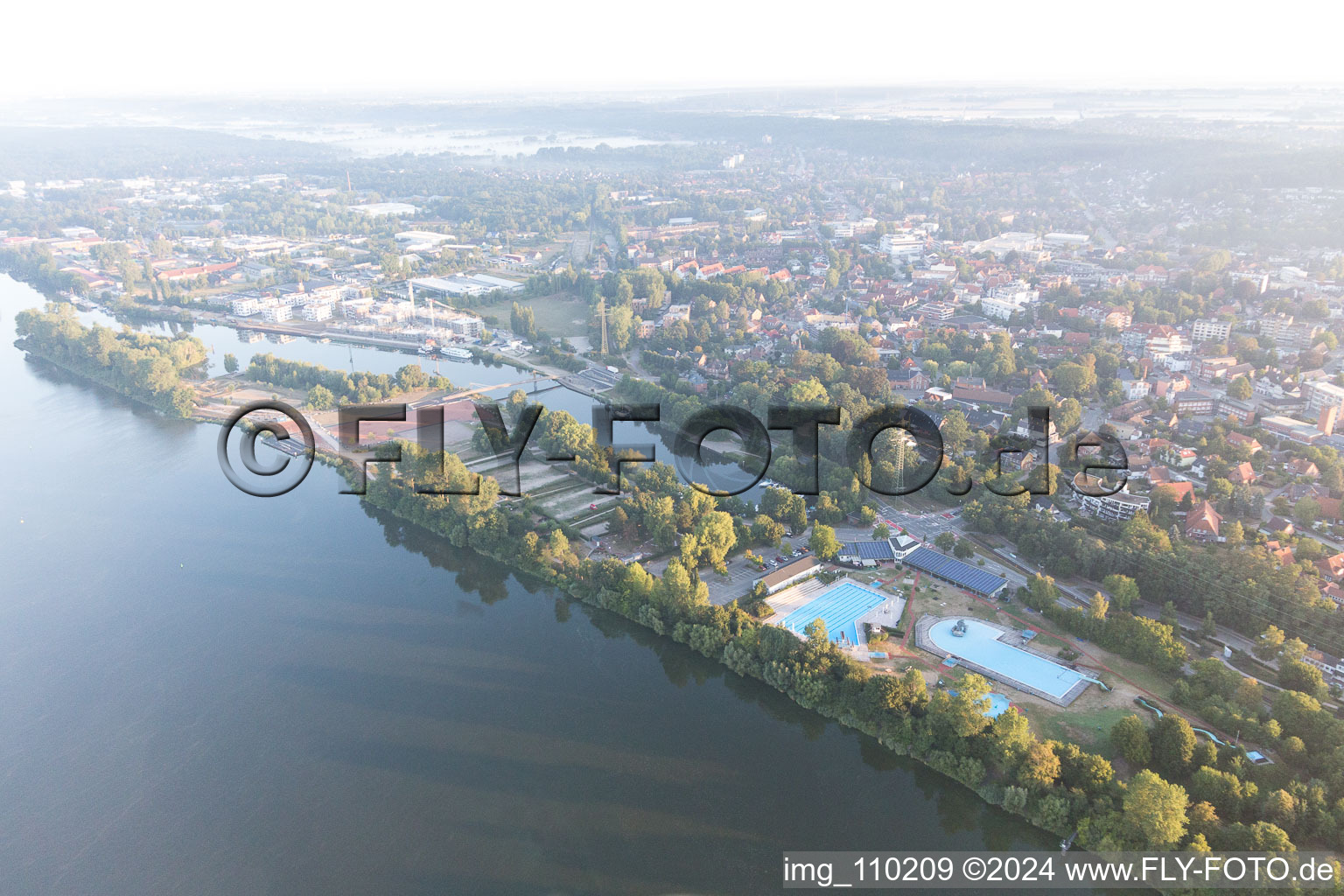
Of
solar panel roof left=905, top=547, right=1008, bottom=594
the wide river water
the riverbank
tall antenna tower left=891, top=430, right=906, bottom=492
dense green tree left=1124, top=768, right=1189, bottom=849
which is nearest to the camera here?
dense green tree left=1124, top=768, right=1189, bottom=849

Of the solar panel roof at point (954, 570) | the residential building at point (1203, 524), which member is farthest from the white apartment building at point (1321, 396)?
the solar panel roof at point (954, 570)

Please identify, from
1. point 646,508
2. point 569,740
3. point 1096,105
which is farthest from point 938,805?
point 1096,105

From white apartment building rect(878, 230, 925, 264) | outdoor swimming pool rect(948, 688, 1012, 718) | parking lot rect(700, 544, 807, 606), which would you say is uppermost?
white apartment building rect(878, 230, 925, 264)

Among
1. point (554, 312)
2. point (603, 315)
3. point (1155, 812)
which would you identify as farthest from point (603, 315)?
point (1155, 812)

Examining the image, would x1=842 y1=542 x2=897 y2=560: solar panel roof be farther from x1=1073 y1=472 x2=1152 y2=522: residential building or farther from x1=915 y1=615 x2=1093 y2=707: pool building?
x1=1073 y1=472 x2=1152 y2=522: residential building

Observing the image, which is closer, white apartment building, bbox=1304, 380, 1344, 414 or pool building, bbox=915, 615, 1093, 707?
pool building, bbox=915, 615, 1093, 707

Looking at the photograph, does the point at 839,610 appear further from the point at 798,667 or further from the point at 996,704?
the point at 996,704

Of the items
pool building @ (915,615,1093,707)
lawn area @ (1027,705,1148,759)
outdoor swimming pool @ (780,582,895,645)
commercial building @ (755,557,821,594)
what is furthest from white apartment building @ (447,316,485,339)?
lawn area @ (1027,705,1148,759)
